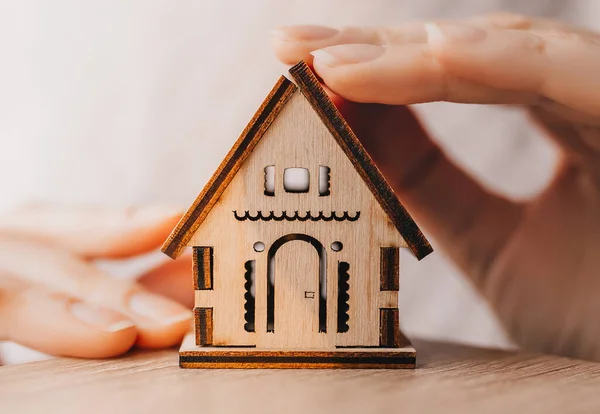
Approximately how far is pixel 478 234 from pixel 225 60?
48 cm

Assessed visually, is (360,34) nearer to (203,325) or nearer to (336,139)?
(336,139)

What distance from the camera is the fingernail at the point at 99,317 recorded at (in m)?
0.67

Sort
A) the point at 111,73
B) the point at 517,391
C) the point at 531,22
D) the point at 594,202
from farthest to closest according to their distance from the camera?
the point at 111,73
the point at 594,202
the point at 531,22
the point at 517,391

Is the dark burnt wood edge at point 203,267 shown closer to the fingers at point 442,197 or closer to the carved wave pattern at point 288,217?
the carved wave pattern at point 288,217

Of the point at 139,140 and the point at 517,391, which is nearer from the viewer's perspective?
the point at 517,391

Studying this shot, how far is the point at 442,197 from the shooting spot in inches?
35.9

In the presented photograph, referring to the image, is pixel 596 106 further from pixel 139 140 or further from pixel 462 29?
pixel 139 140

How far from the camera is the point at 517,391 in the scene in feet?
1.86

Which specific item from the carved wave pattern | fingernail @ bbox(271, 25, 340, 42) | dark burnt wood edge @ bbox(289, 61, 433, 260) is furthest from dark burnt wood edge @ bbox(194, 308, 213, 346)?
fingernail @ bbox(271, 25, 340, 42)

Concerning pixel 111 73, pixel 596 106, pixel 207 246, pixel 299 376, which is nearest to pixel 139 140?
pixel 111 73

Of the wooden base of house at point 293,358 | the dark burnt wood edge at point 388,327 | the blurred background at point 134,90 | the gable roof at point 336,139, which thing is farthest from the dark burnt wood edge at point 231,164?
the blurred background at point 134,90

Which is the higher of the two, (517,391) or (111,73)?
(111,73)

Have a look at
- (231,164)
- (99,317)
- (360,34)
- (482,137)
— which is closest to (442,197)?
(482,137)

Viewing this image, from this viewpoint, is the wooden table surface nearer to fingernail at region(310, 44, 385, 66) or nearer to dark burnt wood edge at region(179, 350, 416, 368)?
dark burnt wood edge at region(179, 350, 416, 368)
